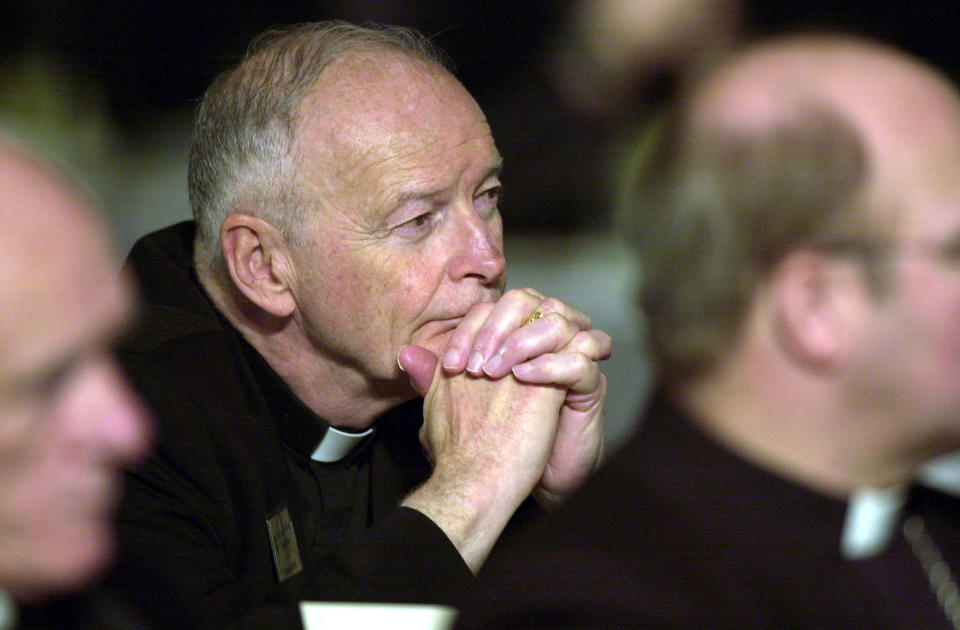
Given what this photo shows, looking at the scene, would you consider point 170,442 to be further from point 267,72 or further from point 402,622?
point 267,72

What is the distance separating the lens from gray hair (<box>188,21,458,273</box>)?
2.07 m

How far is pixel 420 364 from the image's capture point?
2014 mm

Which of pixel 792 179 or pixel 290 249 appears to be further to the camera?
pixel 290 249

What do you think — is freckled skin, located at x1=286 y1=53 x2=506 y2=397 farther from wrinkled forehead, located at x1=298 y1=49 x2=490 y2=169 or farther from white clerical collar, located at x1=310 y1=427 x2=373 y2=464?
white clerical collar, located at x1=310 y1=427 x2=373 y2=464

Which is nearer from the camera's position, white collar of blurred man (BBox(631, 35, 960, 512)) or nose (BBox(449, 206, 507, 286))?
white collar of blurred man (BBox(631, 35, 960, 512))

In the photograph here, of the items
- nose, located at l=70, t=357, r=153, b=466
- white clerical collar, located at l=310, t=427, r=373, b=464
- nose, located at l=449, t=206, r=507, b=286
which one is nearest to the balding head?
nose, located at l=70, t=357, r=153, b=466

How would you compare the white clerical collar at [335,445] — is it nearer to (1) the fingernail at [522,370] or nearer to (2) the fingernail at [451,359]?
(2) the fingernail at [451,359]

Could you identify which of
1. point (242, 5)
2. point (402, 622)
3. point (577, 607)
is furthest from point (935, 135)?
point (242, 5)

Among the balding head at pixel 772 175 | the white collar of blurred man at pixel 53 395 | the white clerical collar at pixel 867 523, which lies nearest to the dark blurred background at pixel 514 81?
the balding head at pixel 772 175

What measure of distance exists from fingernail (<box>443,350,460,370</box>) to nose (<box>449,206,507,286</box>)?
0.49ft

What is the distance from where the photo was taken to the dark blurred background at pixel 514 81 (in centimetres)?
205

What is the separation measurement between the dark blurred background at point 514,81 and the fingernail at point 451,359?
524mm

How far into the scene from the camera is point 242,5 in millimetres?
3254

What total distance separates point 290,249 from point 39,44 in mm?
1833
